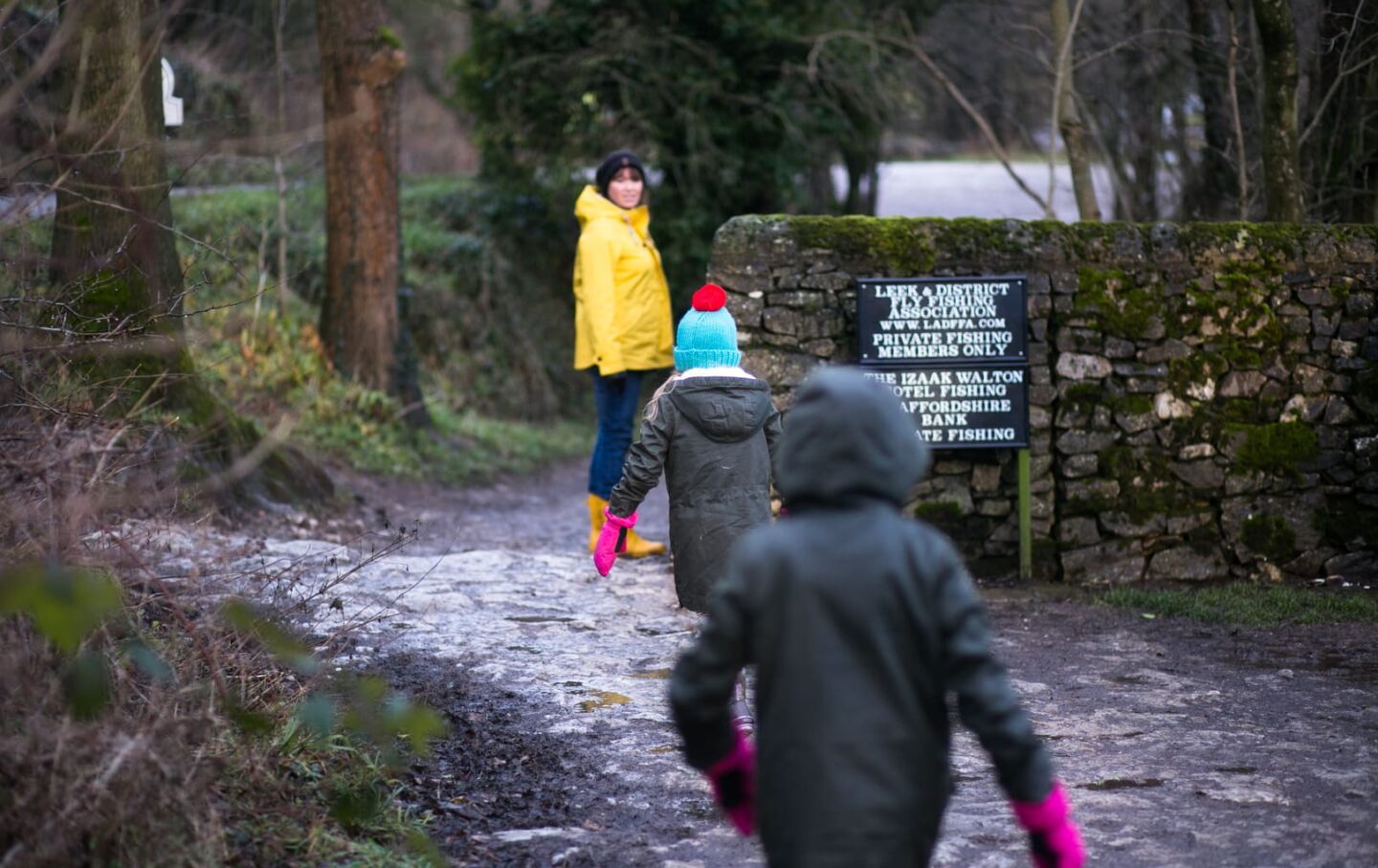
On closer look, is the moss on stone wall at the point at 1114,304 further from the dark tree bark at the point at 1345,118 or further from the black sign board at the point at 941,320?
the dark tree bark at the point at 1345,118

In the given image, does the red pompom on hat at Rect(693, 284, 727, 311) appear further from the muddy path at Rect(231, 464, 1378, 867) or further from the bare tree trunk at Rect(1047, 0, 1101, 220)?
the bare tree trunk at Rect(1047, 0, 1101, 220)

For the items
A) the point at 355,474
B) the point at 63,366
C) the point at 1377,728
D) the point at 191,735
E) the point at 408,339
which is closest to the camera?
the point at 191,735

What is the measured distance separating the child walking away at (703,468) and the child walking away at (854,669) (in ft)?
7.60

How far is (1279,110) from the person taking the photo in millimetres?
8969

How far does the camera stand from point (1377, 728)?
17.8 ft

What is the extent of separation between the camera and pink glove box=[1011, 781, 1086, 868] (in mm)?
2671

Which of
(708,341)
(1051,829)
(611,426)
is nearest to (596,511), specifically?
(611,426)

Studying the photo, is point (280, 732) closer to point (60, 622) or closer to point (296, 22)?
point (60, 622)

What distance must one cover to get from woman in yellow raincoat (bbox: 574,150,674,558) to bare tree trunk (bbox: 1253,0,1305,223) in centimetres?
420

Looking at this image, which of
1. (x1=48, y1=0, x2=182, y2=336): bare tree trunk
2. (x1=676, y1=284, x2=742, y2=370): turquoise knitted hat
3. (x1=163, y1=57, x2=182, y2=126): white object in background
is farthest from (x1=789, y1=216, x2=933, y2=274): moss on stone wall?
(x1=163, y1=57, x2=182, y2=126): white object in background

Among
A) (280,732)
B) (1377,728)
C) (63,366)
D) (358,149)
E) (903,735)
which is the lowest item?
(1377,728)

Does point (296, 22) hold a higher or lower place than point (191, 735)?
higher

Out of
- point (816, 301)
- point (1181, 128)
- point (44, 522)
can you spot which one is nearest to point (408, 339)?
point (816, 301)

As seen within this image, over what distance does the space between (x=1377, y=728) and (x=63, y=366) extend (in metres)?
5.10
